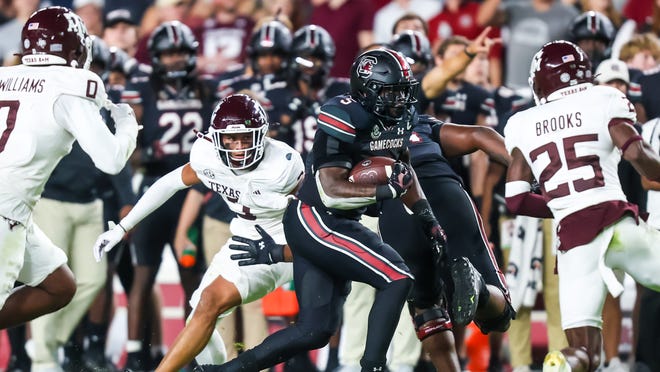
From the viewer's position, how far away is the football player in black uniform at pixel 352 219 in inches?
240

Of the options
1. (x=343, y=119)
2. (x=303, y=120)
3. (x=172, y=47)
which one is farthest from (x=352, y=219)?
(x=172, y=47)

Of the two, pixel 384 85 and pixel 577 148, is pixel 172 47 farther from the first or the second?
pixel 577 148

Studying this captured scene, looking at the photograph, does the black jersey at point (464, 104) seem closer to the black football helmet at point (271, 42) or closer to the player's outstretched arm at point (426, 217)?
the black football helmet at point (271, 42)

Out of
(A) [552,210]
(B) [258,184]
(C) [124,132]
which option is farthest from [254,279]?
(A) [552,210]

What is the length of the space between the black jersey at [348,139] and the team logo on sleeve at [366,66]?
0.12 meters

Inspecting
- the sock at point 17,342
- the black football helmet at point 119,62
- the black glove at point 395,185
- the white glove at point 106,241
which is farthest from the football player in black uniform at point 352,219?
the black football helmet at point 119,62

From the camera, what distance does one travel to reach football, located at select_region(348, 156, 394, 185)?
20.1 ft

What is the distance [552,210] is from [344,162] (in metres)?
0.94

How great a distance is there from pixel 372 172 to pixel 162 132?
2729 millimetres

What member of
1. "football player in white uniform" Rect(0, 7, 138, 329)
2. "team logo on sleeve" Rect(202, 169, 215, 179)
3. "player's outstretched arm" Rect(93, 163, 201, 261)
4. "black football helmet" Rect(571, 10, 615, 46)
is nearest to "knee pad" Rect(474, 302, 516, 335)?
"team logo on sleeve" Rect(202, 169, 215, 179)

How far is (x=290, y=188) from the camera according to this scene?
6.75 metres

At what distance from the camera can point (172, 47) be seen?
28.7 feet

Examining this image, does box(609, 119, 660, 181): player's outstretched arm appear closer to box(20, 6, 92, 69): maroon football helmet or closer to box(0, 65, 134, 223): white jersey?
box(0, 65, 134, 223): white jersey

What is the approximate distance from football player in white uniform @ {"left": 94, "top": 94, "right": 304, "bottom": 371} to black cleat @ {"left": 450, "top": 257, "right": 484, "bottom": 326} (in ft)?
2.80
